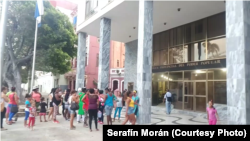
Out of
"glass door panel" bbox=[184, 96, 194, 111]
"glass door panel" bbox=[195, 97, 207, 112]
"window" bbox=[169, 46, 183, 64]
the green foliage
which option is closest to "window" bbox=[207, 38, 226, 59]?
"window" bbox=[169, 46, 183, 64]

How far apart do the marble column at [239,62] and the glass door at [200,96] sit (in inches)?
248

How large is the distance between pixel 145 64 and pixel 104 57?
4686 millimetres

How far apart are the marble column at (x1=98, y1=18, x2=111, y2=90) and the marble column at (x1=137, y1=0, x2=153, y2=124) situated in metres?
4.21

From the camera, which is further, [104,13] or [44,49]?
[44,49]

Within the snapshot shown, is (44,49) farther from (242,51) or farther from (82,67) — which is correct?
(242,51)

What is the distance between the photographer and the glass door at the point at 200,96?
12.0 meters

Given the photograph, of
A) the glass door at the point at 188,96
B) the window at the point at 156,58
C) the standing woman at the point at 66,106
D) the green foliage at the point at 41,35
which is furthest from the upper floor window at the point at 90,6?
the glass door at the point at 188,96

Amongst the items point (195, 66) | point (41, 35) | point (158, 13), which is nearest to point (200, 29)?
Answer: point (195, 66)

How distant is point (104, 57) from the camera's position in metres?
13.2

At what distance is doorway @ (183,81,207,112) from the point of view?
39.5 ft

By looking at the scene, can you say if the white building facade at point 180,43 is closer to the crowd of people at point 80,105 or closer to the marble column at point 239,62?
the marble column at point 239,62

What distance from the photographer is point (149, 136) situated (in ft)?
11.4

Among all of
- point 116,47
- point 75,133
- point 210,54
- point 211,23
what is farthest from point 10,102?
point 116,47

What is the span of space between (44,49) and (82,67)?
4748mm
